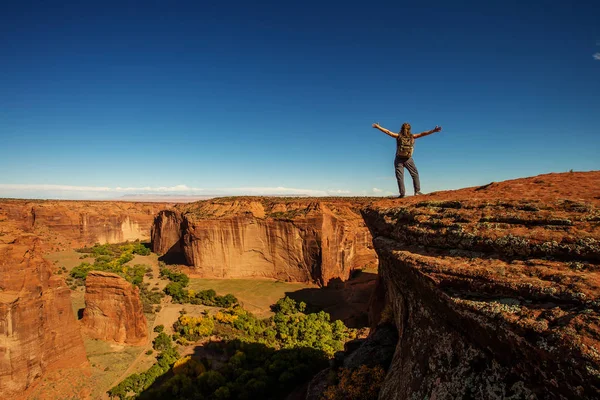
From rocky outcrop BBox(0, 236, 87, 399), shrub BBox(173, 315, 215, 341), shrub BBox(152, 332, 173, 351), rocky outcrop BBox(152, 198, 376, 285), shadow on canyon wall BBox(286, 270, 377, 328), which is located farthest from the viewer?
rocky outcrop BBox(152, 198, 376, 285)

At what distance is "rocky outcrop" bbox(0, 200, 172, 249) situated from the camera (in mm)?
59875

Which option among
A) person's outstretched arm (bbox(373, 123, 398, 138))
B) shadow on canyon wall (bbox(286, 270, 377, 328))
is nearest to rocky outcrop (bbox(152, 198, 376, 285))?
shadow on canyon wall (bbox(286, 270, 377, 328))

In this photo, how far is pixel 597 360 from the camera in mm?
3451

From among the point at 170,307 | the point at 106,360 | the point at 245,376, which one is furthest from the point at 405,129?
the point at 170,307

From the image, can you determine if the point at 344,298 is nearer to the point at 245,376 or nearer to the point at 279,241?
the point at 279,241

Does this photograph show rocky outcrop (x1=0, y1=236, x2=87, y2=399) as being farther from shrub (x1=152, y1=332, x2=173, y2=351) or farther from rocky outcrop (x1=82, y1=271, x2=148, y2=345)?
shrub (x1=152, y1=332, x2=173, y2=351)

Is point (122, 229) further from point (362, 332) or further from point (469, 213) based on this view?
point (469, 213)

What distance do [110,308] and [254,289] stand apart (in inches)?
776

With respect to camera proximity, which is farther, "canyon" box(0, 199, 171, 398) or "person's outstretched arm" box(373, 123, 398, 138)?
"canyon" box(0, 199, 171, 398)

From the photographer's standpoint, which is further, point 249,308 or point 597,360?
point 249,308

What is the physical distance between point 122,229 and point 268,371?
217 ft

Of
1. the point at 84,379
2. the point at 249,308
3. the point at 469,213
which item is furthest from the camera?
the point at 249,308

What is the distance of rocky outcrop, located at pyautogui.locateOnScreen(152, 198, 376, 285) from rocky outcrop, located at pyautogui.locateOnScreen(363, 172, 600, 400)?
34108 millimetres

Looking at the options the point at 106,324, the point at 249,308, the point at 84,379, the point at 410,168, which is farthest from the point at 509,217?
the point at 249,308
